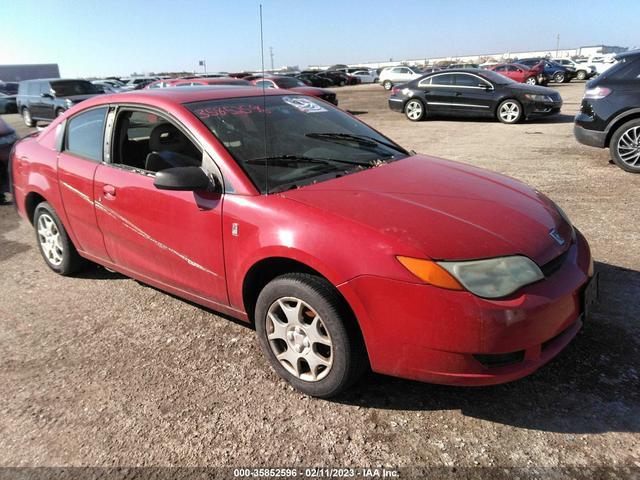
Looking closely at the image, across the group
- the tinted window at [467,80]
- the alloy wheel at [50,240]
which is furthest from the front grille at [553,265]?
the tinted window at [467,80]

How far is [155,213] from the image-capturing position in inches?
124

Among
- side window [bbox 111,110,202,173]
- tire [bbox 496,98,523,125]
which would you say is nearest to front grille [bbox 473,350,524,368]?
side window [bbox 111,110,202,173]

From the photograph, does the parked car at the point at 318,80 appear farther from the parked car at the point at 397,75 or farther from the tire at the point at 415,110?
the tire at the point at 415,110

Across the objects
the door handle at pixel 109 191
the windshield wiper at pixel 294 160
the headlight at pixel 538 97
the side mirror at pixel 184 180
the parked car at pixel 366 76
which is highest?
the parked car at pixel 366 76

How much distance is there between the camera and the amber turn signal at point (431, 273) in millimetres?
2188

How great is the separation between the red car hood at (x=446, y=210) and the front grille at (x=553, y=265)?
0.03 metres

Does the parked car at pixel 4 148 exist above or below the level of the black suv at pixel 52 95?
below

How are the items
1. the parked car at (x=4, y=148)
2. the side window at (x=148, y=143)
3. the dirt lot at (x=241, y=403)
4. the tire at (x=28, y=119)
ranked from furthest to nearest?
the tire at (x=28, y=119) → the parked car at (x=4, y=148) → the side window at (x=148, y=143) → the dirt lot at (x=241, y=403)

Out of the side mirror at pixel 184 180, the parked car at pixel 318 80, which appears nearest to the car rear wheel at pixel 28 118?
the side mirror at pixel 184 180

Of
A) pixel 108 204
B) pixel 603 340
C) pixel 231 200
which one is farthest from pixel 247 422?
pixel 603 340

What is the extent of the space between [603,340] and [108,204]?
3.35 m

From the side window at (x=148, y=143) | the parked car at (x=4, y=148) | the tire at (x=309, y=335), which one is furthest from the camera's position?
the parked car at (x=4, y=148)

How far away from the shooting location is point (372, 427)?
96.8 inches

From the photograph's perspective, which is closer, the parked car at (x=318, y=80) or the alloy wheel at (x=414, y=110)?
the alloy wheel at (x=414, y=110)
